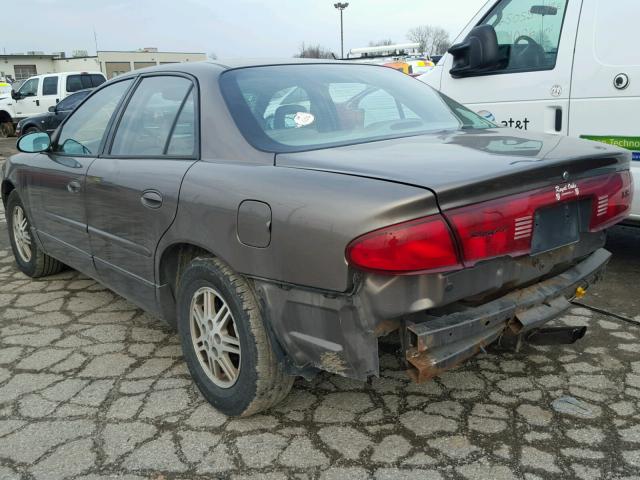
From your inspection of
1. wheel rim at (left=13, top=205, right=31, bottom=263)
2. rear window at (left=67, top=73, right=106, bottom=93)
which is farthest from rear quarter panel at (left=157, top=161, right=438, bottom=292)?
rear window at (left=67, top=73, right=106, bottom=93)

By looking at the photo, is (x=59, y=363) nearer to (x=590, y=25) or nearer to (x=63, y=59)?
(x=590, y=25)

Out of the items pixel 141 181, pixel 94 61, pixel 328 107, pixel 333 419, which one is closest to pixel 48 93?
pixel 141 181

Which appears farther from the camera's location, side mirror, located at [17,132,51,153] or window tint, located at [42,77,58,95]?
window tint, located at [42,77,58,95]

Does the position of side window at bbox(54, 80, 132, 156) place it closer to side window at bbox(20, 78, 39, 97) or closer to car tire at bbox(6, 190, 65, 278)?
car tire at bbox(6, 190, 65, 278)

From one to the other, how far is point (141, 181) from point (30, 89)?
17928 mm

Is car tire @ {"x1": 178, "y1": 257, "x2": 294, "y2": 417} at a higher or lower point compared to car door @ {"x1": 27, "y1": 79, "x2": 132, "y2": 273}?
lower

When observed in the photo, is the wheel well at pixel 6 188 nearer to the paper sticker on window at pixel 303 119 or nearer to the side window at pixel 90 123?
the side window at pixel 90 123

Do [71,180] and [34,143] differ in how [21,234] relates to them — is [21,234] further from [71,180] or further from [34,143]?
[71,180]

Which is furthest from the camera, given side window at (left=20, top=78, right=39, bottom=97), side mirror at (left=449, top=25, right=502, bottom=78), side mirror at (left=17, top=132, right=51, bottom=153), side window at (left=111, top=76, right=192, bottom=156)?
side window at (left=20, top=78, right=39, bottom=97)

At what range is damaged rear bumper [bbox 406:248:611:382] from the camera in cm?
213

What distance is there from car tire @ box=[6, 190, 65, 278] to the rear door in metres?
3.99

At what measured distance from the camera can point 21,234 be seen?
489 centimetres

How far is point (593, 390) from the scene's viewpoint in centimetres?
286

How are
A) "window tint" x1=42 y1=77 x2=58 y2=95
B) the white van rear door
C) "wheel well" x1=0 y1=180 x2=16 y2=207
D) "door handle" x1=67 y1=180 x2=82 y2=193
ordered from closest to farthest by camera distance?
"door handle" x1=67 y1=180 x2=82 y2=193, the white van rear door, "wheel well" x1=0 y1=180 x2=16 y2=207, "window tint" x1=42 y1=77 x2=58 y2=95
